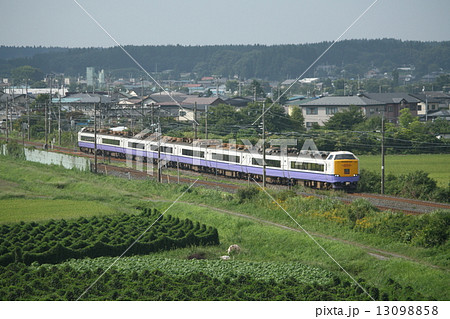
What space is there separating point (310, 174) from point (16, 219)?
53.3 ft

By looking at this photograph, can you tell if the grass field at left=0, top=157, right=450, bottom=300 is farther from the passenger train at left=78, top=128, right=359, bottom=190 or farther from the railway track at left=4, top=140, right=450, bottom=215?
the passenger train at left=78, top=128, right=359, bottom=190

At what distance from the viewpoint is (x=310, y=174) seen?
33906mm

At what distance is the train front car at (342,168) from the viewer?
106 ft

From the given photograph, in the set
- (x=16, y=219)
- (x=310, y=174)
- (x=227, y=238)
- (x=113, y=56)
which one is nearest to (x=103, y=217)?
(x=16, y=219)

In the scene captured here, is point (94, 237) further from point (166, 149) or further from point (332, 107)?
point (332, 107)

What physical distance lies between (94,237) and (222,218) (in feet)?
19.9

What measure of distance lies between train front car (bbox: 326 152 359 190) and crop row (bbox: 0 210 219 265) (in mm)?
10256

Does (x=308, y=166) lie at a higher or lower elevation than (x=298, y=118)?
lower

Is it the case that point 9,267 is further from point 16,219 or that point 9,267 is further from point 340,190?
point 340,190

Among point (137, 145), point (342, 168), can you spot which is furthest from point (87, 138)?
point (342, 168)

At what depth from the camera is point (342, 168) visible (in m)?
32.2

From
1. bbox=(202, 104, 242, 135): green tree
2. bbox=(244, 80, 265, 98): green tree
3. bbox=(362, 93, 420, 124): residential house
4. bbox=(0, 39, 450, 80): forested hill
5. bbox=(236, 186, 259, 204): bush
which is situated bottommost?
bbox=(236, 186, 259, 204): bush

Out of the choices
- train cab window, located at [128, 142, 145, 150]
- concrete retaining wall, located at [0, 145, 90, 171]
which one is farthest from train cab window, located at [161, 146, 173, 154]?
concrete retaining wall, located at [0, 145, 90, 171]

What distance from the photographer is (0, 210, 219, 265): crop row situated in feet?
66.1
